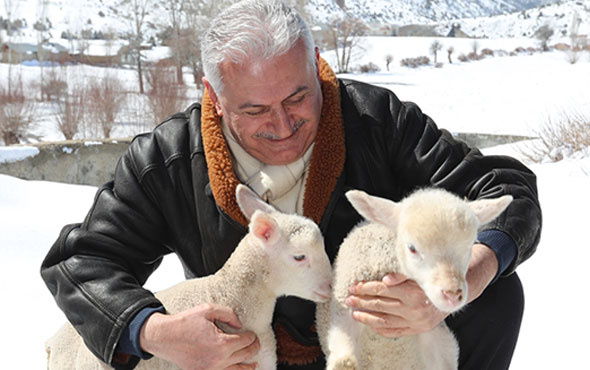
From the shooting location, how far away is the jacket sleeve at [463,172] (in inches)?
76.4

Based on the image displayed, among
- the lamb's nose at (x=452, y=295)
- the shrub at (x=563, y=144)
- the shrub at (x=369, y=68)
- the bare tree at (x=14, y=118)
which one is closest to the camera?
the lamb's nose at (x=452, y=295)

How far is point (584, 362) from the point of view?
2.89 meters

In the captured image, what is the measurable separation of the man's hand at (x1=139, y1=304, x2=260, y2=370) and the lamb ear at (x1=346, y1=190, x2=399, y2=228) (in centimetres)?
56

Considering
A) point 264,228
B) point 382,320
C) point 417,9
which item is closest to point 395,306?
point 382,320

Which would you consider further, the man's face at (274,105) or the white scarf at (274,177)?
the white scarf at (274,177)

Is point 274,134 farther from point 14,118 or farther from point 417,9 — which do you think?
point 417,9

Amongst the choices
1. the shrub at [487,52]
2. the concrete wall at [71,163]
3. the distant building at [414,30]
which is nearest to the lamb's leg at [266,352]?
the concrete wall at [71,163]

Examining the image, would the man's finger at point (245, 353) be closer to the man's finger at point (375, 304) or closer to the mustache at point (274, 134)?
the man's finger at point (375, 304)

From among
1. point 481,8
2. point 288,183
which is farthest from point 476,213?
point 481,8

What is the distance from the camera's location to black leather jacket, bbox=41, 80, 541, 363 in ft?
6.57

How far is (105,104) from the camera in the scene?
46.9 ft

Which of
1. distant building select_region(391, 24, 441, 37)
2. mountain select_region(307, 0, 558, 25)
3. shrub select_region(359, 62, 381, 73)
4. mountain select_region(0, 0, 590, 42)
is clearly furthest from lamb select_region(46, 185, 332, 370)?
mountain select_region(307, 0, 558, 25)

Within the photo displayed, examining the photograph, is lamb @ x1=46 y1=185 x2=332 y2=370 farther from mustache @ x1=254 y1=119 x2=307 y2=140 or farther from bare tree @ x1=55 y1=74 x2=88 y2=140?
bare tree @ x1=55 y1=74 x2=88 y2=140

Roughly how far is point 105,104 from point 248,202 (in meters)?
13.4
